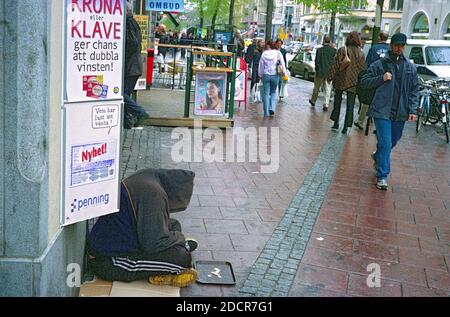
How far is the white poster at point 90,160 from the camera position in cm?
346

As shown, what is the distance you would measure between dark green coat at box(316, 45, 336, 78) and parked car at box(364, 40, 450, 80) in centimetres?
247

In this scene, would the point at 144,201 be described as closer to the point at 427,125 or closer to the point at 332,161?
the point at 332,161

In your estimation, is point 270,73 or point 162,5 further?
point 270,73

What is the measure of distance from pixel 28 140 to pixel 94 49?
72 cm

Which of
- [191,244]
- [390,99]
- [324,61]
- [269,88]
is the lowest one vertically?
[191,244]

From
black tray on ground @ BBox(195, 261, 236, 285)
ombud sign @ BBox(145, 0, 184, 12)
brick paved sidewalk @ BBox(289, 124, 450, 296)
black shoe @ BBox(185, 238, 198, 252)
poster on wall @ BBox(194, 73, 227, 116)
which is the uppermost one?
ombud sign @ BBox(145, 0, 184, 12)

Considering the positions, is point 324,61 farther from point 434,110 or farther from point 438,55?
point 438,55

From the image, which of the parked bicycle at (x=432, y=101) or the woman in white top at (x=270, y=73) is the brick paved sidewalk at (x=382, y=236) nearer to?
the parked bicycle at (x=432, y=101)

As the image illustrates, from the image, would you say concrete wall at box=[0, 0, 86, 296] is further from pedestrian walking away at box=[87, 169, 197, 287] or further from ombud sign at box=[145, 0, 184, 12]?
ombud sign at box=[145, 0, 184, 12]

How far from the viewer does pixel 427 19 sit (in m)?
42.1

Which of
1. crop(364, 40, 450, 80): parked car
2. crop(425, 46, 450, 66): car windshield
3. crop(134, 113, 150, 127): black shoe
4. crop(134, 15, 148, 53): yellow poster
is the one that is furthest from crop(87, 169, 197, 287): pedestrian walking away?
crop(425, 46, 450, 66): car windshield

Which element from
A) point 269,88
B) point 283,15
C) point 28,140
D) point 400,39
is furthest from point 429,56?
point 283,15

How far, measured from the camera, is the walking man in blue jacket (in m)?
7.41

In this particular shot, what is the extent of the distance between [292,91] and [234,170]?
13.4 m
